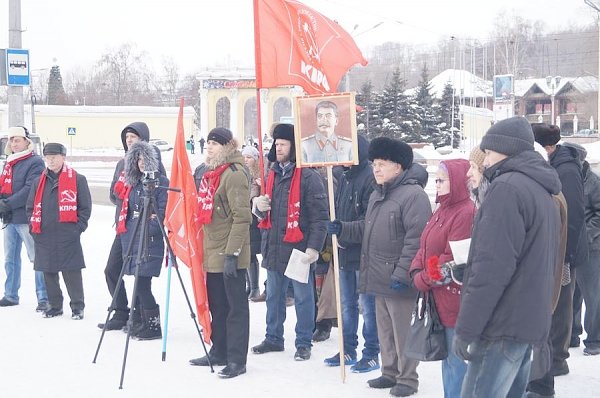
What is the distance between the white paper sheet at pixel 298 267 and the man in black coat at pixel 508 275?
Result: 2755 mm

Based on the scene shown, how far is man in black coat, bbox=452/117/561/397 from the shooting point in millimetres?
3916

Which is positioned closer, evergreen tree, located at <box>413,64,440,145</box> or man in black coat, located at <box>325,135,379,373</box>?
man in black coat, located at <box>325,135,379,373</box>

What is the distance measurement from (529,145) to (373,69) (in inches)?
3925

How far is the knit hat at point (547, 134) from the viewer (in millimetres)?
6391

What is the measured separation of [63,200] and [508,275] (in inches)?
226

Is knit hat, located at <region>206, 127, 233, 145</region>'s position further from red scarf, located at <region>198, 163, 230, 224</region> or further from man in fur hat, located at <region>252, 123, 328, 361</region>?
man in fur hat, located at <region>252, 123, 328, 361</region>

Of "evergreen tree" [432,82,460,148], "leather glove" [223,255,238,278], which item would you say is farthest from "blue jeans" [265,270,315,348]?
"evergreen tree" [432,82,460,148]

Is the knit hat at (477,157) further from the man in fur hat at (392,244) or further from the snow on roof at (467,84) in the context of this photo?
the snow on roof at (467,84)

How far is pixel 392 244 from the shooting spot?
6.00 m

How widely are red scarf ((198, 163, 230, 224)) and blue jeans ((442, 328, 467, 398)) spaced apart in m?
2.33

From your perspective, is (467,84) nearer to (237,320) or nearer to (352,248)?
(352,248)

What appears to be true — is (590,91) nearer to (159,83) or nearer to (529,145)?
(159,83)

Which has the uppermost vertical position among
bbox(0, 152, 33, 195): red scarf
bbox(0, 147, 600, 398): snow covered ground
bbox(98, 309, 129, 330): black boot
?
bbox(0, 152, 33, 195): red scarf

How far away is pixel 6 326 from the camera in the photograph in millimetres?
8258
